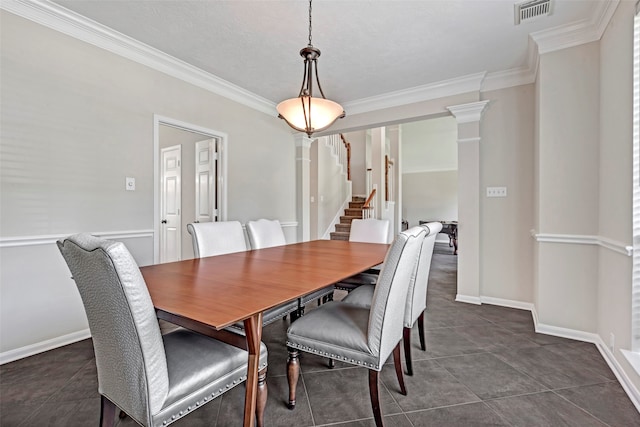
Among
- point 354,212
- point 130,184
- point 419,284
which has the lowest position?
point 419,284

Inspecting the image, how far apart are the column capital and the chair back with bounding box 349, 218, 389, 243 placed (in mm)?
1495

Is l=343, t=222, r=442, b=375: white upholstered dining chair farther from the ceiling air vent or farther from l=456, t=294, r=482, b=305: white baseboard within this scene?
the ceiling air vent

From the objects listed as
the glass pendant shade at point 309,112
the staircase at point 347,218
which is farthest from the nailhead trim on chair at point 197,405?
the staircase at point 347,218

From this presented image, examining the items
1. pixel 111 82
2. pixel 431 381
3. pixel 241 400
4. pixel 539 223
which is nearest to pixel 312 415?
pixel 241 400

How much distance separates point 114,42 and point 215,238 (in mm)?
1936

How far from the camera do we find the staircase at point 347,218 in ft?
20.4

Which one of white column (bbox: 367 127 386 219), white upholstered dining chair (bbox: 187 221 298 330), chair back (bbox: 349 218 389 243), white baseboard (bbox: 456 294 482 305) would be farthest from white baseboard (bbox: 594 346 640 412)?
white column (bbox: 367 127 386 219)

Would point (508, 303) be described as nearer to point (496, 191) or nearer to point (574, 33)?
point (496, 191)

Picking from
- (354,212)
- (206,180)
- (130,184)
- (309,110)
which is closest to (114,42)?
(130,184)

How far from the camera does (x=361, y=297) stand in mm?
1889

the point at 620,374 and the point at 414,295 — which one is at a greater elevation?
the point at 414,295

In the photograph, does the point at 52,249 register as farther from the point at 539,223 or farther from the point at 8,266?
the point at 539,223

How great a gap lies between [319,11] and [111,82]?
188 cm

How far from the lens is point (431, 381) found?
5.76 ft
